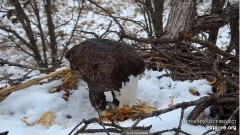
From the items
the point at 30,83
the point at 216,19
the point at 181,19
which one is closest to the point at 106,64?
the point at 30,83

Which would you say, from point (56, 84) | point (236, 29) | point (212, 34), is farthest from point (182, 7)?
point (212, 34)

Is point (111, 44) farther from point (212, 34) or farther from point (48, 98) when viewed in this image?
point (212, 34)

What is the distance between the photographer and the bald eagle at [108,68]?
5.88 ft

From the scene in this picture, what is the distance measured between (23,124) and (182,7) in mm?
1940

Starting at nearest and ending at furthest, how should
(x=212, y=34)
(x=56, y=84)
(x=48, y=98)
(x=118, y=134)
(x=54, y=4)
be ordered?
(x=118, y=134), (x=48, y=98), (x=56, y=84), (x=212, y=34), (x=54, y=4)

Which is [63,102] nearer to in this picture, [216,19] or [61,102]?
[61,102]

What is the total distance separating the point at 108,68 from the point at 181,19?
1.64m

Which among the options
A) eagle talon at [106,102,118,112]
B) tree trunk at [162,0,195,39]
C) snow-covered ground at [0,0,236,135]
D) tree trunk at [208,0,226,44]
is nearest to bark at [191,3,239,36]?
tree trunk at [162,0,195,39]

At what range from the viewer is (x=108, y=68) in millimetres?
1782

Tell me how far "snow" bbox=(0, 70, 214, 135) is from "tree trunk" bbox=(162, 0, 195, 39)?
3.14 feet

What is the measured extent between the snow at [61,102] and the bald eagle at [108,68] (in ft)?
0.60

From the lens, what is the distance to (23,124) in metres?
1.93

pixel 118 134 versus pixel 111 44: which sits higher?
pixel 111 44

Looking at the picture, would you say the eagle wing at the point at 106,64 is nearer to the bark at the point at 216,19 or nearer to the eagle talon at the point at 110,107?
the eagle talon at the point at 110,107
